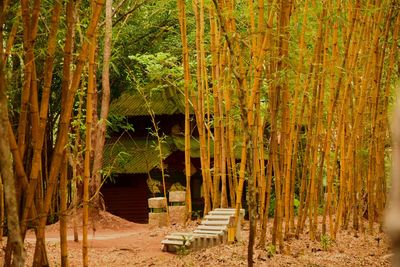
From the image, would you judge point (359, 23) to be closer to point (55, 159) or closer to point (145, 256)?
point (145, 256)

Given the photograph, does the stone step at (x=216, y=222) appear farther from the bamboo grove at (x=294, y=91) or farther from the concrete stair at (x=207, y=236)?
the bamboo grove at (x=294, y=91)

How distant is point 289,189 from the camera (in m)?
4.77

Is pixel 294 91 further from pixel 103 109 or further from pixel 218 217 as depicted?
pixel 103 109

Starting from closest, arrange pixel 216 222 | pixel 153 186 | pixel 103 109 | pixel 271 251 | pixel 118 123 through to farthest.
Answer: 1. pixel 271 251
2. pixel 216 222
3. pixel 103 109
4. pixel 153 186
5. pixel 118 123

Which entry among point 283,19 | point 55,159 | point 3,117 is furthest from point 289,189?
point 3,117

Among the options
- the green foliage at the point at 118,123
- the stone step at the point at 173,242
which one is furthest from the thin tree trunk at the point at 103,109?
the stone step at the point at 173,242

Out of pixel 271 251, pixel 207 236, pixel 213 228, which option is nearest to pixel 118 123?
pixel 213 228

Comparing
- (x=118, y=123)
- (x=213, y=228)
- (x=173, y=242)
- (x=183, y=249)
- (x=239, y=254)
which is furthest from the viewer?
(x=118, y=123)

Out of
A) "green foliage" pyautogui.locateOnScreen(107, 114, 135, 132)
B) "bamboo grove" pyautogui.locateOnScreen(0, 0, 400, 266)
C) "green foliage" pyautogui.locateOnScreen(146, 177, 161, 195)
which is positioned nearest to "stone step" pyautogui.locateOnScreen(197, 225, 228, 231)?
"bamboo grove" pyautogui.locateOnScreen(0, 0, 400, 266)

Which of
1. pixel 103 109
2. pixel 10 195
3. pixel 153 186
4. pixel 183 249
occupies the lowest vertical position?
pixel 153 186

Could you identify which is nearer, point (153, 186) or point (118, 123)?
point (153, 186)

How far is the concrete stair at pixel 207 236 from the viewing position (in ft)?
17.2

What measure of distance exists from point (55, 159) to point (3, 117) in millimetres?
625

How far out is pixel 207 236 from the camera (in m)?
5.25
